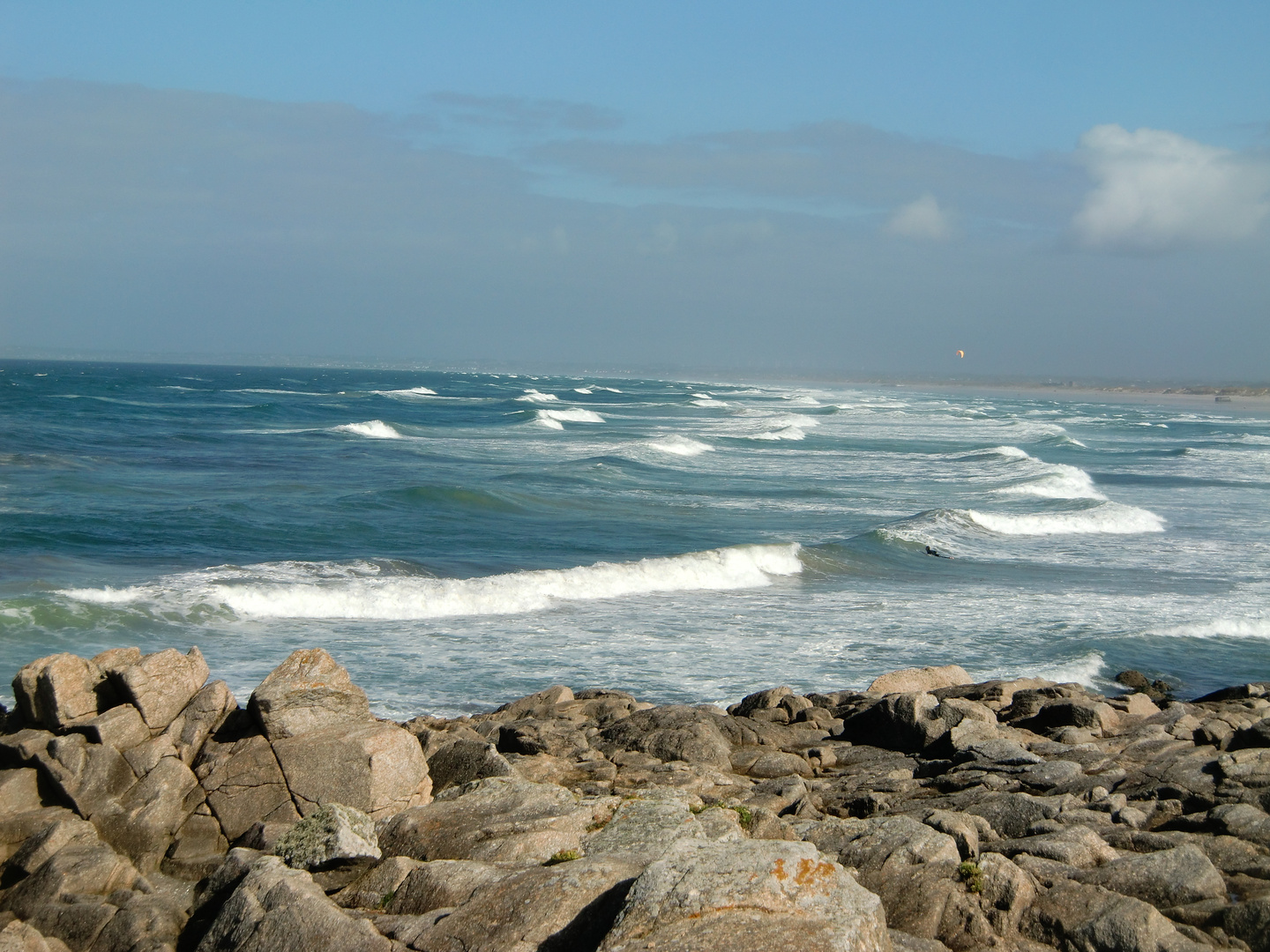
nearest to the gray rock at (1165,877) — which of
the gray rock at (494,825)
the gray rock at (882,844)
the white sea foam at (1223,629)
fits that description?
the gray rock at (882,844)

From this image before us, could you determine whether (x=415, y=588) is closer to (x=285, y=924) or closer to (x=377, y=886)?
(x=377, y=886)

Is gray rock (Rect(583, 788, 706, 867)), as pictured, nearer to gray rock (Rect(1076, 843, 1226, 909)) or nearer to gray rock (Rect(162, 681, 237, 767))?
gray rock (Rect(1076, 843, 1226, 909))

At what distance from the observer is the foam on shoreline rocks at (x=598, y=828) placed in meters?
5.84

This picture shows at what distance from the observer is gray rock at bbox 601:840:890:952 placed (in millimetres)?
5098

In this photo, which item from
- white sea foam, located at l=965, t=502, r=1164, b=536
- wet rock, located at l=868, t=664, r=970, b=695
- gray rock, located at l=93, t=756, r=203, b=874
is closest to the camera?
gray rock, located at l=93, t=756, r=203, b=874

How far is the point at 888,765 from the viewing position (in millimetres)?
10250

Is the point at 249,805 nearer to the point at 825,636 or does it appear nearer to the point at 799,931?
the point at 799,931

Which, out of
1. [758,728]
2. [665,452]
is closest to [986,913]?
[758,728]

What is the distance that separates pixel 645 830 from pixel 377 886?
1.81 m

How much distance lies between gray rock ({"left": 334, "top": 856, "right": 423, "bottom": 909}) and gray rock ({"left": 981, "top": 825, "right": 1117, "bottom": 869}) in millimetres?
4039

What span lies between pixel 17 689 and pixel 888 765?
25.8 ft

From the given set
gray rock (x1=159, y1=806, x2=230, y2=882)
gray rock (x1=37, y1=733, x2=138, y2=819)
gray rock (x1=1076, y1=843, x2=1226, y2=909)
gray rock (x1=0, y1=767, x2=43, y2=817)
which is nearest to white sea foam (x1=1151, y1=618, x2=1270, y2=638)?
gray rock (x1=1076, y1=843, x2=1226, y2=909)

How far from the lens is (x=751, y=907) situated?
17.4 feet

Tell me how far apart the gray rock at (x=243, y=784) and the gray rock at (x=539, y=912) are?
241cm
